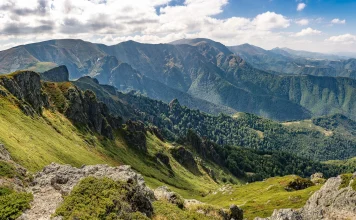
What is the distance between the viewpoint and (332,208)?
58.2 meters

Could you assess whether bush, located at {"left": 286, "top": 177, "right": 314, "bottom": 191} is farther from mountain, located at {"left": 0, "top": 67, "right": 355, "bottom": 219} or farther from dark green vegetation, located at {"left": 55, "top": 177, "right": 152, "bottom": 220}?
dark green vegetation, located at {"left": 55, "top": 177, "right": 152, "bottom": 220}

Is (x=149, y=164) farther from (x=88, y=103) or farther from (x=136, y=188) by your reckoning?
(x=136, y=188)

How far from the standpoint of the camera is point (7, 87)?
12206 cm

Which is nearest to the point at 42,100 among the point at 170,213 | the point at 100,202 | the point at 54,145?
the point at 54,145

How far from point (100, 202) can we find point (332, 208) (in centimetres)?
4810

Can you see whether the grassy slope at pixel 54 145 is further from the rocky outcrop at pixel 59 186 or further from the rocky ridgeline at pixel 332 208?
the rocky ridgeline at pixel 332 208

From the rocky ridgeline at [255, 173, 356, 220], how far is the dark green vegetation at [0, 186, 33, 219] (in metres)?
37.8

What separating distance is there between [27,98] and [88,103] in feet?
180

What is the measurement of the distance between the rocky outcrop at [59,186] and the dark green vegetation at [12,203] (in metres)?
0.67

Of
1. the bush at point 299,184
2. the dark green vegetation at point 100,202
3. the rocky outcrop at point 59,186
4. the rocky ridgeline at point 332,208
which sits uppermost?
the dark green vegetation at point 100,202

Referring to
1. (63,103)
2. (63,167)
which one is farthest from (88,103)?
(63,167)

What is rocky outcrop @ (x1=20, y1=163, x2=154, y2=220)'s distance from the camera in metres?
32.1

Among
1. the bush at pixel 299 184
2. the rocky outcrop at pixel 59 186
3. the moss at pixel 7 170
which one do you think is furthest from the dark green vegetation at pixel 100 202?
the bush at pixel 299 184

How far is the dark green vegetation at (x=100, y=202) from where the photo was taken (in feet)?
95.1
